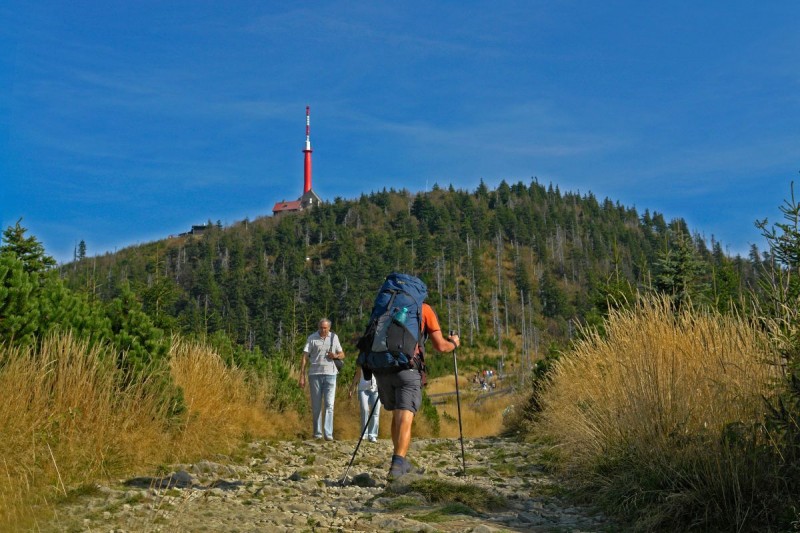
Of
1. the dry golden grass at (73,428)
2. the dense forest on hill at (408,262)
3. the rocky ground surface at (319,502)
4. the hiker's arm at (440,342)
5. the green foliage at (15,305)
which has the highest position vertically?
the dense forest on hill at (408,262)

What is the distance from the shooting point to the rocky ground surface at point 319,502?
4862 mm

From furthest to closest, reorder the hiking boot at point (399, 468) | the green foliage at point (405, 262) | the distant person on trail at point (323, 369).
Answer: the green foliage at point (405, 262), the distant person on trail at point (323, 369), the hiking boot at point (399, 468)

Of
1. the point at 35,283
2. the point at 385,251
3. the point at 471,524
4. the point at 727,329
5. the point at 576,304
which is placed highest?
the point at 385,251

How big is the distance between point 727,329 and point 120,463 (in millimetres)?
5406

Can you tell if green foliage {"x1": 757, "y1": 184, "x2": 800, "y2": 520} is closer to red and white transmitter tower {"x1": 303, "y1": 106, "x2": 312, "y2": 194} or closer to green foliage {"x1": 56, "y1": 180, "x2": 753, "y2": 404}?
green foliage {"x1": 56, "y1": 180, "x2": 753, "y2": 404}

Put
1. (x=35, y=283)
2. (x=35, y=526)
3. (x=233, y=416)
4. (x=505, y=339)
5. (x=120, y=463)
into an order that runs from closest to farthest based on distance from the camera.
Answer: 1. (x=35, y=526)
2. (x=120, y=463)
3. (x=35, y=283)
4. (x=233, y=416)
5. (x=505, y=339)

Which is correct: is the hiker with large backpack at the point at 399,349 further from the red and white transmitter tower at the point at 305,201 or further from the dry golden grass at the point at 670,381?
the red and white transmitter tower at the point at 305,201

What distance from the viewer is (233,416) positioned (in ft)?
35.1

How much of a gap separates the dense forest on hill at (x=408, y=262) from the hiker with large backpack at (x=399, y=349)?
5349 cm

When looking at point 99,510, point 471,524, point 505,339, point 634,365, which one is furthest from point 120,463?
point 505,339

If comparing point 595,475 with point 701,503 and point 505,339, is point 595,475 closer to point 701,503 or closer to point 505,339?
point 701,503

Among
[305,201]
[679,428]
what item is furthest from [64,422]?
[305,201]

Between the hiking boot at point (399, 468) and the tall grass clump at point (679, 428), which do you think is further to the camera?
the hiking boot at point (399, 468)

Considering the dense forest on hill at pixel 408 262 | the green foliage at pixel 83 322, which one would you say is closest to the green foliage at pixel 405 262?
→ the dense forest on hill at pixel 408 262
